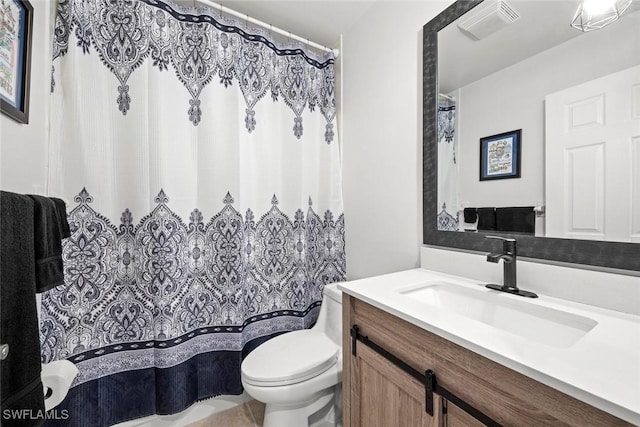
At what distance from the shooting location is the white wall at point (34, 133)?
2.76 feet

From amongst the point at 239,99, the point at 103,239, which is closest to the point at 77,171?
the point at 103,239

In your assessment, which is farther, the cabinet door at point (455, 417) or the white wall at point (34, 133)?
the white wall at point (34, 133)

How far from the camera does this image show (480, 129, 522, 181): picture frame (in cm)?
95

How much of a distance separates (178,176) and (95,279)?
59cm

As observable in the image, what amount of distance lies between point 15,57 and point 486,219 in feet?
5.83

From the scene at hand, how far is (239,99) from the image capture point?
1.50 meters

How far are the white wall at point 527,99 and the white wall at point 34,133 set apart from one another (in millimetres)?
1625

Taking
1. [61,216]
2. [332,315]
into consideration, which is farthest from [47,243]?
[332,315]

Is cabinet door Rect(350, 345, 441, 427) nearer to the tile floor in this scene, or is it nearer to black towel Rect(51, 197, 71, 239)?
the tile floor

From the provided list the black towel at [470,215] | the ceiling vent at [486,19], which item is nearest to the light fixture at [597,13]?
the ceiling vent at [486,19]

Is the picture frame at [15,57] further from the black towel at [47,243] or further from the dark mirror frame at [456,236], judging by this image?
the dark mirror frame at [456,236]

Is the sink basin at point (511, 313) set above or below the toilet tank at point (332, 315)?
above

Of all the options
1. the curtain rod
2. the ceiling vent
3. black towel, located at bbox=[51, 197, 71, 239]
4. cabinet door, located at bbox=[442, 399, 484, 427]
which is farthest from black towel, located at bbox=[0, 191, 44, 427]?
the ceiling vent

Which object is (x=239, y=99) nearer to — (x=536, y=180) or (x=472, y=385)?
(x=536, y=180)
